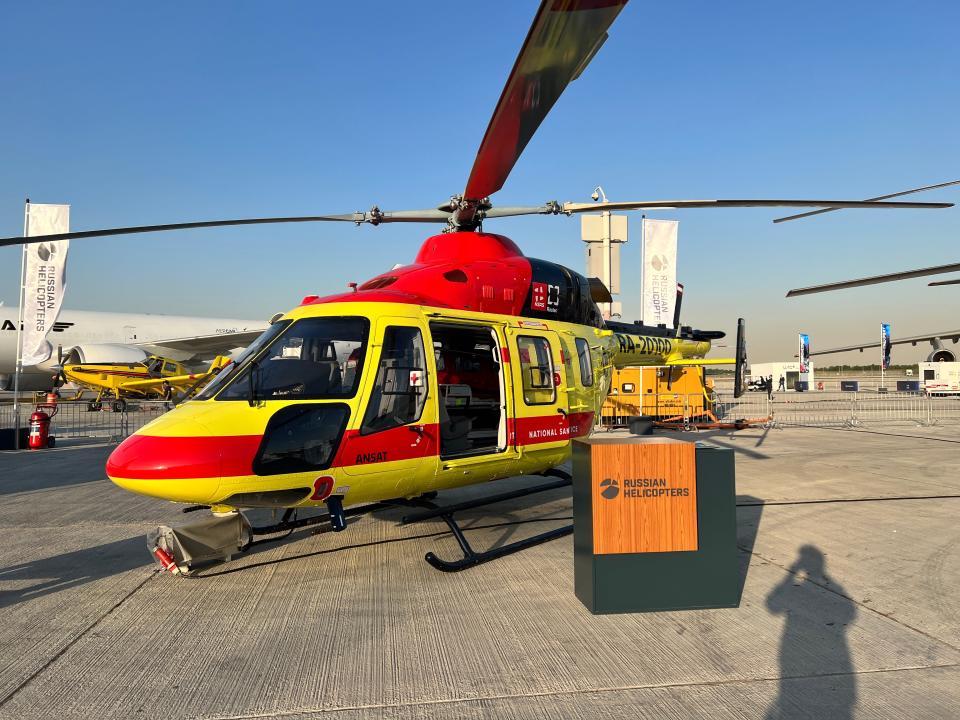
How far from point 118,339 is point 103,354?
5814 mm

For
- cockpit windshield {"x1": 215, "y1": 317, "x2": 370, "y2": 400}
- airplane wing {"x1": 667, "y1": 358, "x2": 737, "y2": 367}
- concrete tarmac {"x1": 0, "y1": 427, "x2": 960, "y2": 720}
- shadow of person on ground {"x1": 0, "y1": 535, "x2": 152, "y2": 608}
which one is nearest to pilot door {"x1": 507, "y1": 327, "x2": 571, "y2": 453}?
concrete tarmac {"x1": 0, "y1": 427, "x2": 960, "y2": 720}

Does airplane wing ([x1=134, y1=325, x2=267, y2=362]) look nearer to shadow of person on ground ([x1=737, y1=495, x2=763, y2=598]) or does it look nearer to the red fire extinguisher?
the red fire extinguisher

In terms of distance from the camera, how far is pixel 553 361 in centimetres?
621

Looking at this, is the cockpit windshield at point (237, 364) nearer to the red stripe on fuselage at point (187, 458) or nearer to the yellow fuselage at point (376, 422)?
the yellow fuselage at point (376, 422)

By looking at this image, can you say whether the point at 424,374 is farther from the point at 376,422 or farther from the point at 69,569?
the point at 69,569

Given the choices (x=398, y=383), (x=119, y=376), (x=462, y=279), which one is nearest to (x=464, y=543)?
(x=398, y=383)

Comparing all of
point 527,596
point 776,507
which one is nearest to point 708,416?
point 776,507

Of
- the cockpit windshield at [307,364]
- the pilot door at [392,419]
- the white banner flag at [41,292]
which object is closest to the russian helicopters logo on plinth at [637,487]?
the pilot door at [392,419]

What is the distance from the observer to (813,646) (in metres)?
3.40

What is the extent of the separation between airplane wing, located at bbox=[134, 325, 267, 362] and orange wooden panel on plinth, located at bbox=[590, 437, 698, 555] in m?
25.8

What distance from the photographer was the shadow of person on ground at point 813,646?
9.04 feet

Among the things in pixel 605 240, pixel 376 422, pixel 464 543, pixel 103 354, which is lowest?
pixel 464 543

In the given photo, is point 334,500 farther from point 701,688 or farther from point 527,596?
point 701,688

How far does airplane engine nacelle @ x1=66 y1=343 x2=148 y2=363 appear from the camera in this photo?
2498 centimetres
